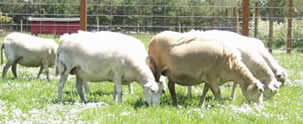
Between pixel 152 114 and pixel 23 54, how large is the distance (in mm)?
5244

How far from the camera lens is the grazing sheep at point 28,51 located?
934 cm

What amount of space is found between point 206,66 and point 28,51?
196 inches

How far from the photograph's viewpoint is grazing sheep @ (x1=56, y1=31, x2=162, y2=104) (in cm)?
618

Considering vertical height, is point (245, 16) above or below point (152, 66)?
above

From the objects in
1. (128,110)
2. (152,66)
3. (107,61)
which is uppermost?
(107,61)

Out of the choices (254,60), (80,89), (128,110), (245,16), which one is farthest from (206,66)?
(245,16)

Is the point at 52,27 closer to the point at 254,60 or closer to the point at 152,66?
the point at 152,66

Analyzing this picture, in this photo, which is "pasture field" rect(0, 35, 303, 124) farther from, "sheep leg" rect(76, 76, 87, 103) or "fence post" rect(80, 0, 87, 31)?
"fence post" rect(80, 0, 87, 31)

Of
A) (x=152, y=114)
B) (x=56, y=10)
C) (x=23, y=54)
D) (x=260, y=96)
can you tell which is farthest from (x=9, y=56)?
(x=260, y=96)

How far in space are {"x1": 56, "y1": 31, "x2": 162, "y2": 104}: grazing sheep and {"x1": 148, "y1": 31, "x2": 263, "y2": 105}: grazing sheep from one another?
15.4 inches

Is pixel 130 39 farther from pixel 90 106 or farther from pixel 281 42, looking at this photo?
pixel 281 42

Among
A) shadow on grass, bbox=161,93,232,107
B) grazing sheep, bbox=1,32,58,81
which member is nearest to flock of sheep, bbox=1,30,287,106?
shadow on grass, bbox=161,93,232,107

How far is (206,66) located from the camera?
6.24m

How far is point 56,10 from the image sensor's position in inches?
495
